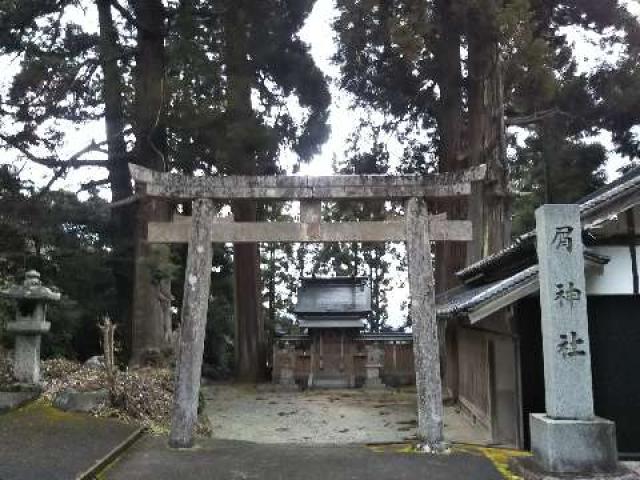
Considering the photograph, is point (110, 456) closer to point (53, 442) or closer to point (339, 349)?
point (53, 442)

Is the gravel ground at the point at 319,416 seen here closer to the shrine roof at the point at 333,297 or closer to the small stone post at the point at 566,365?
the shrine roof at the point at 333,297

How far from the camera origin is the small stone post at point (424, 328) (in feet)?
25.4

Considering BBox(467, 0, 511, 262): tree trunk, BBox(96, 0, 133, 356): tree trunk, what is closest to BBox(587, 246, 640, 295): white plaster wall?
BBox(467, 0, 511, 262): tree trunk

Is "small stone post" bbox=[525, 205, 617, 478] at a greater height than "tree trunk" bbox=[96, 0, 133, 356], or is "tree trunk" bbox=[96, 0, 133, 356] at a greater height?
"tree trunk" bbox=[96, 0, 133, 356]

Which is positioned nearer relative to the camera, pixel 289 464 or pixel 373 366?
pixel 289 464

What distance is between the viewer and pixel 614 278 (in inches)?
328

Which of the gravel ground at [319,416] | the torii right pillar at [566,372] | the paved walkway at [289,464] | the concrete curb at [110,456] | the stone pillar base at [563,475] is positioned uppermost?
the torii right pillar at [566,372]

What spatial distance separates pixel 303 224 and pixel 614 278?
167 inches

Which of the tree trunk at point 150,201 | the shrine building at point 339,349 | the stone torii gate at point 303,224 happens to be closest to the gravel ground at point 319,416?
the shrine building at point 339,349

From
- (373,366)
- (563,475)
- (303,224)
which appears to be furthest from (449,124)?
(563,475)

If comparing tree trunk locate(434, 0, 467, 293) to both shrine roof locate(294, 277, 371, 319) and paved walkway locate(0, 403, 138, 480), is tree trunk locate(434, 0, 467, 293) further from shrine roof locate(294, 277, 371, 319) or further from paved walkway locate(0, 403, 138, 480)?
paved walkway locate(0, 403, 138, 480)

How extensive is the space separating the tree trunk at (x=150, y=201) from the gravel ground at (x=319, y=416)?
7.73 feet

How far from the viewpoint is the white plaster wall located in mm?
8305

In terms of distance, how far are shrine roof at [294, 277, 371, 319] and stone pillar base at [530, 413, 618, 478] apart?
55.4 feet
